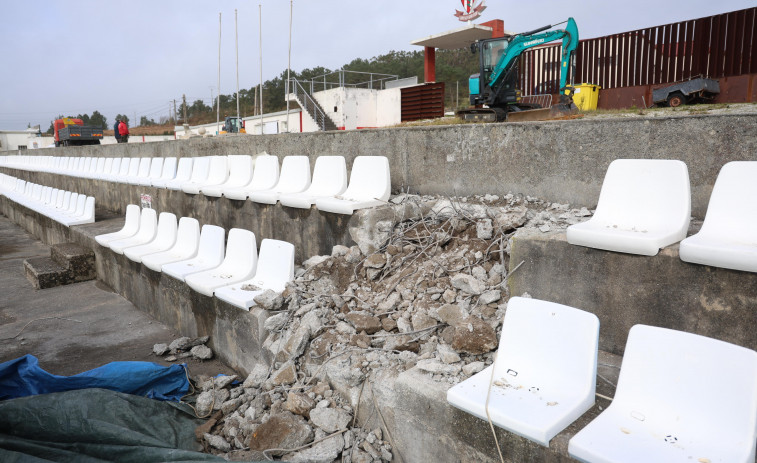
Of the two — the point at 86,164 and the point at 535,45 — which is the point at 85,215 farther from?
the point at 535,45

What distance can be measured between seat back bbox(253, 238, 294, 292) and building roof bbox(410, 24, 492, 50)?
11.1 metres

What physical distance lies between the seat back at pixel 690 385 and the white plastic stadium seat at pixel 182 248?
3.64 metres

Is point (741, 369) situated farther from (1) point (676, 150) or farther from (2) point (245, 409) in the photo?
(2) point (245, 409)

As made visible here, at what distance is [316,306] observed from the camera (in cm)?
274

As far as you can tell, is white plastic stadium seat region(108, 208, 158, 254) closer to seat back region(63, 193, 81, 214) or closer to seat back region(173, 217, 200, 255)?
seat back region(173, 217, 200, 255)

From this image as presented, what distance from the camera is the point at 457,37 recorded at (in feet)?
43.3

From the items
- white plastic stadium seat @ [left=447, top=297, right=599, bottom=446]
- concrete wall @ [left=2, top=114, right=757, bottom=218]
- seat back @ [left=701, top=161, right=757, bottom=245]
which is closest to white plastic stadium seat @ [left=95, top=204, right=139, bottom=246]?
concrete wall @ [left=2, top=114, right=757, bottom=218]

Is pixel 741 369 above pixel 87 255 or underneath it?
above

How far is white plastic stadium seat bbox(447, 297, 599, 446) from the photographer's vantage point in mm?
1441

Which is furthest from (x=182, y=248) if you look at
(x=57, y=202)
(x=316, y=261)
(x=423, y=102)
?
(x=423, y=102)

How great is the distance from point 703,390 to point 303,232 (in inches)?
116

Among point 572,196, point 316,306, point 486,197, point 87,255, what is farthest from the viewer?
point 87,255

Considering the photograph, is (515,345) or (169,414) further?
(169,414)

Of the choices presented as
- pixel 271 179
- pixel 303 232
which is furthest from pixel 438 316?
pixel 271 179
